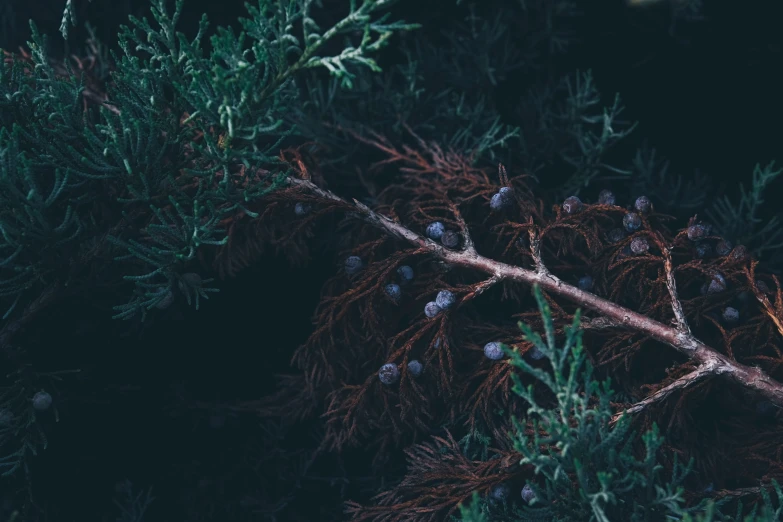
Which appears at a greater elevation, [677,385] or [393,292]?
[393,292]

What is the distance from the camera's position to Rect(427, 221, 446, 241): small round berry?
1.97 metres

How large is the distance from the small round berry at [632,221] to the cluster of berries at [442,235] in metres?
0.51

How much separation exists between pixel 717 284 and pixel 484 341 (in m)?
0.70

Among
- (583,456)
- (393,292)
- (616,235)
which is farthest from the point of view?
(616,235)

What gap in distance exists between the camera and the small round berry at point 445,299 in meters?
1.85

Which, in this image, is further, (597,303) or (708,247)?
(708,247)

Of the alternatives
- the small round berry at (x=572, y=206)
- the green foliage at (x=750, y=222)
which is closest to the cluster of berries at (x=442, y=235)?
the small round berry at (x=572, y=206)

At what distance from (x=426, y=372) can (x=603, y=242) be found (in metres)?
0.70

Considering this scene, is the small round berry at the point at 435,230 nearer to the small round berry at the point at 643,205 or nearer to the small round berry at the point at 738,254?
→ the small round berry at the point at 643,205

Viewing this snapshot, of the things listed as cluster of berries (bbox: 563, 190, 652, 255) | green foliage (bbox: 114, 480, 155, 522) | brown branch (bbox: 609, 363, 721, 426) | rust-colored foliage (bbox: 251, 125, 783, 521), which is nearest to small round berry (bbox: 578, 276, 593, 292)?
rust-colored foliage (bbox: 251, 125, 783, 521)

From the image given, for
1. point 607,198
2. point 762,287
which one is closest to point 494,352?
point 607,198

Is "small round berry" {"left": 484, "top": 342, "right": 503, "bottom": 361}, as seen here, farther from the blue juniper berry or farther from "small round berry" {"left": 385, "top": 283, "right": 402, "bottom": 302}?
the blue juniper berry

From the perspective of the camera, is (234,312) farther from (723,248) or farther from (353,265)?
(723,248)

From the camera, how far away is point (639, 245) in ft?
6.31
